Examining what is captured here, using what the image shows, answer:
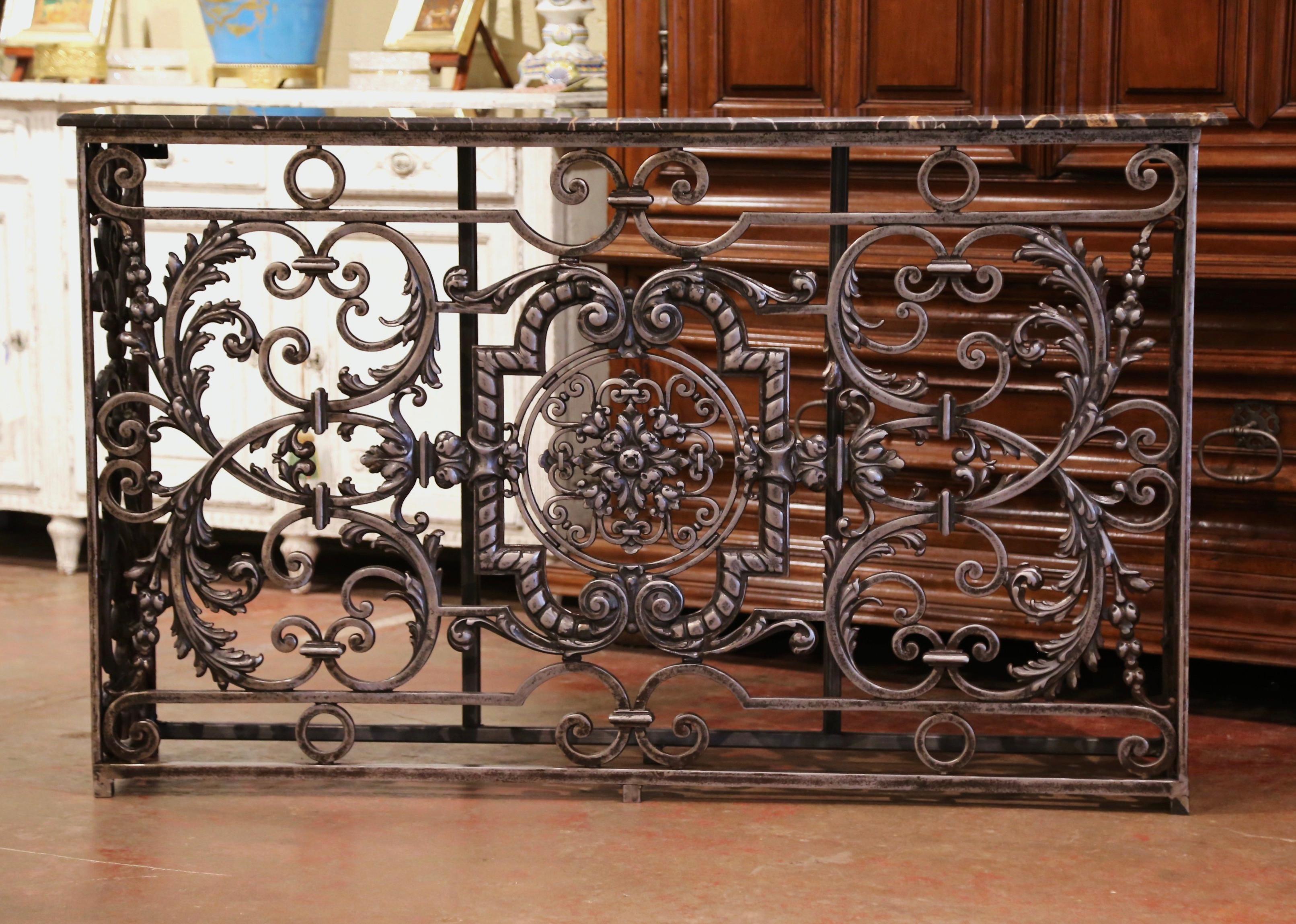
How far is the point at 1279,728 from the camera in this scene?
2.61 metres

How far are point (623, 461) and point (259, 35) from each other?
1923mm

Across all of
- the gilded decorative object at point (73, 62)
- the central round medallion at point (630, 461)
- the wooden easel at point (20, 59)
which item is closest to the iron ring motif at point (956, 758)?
the central round medallion at point (630, 461)

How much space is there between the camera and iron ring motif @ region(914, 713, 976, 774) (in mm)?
2191

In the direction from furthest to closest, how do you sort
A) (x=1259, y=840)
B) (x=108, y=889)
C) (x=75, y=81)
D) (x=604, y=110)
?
(x=75, y=81), (x=604, y=110), (x=1259, y=840), (x=108, y=889)

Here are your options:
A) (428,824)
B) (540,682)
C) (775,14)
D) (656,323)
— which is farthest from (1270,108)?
(428,824)

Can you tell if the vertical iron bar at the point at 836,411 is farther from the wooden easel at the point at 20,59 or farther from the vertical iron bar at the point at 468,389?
the wooden easel at the point at 20,59

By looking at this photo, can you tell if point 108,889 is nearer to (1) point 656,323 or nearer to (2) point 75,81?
(1) point 656,323

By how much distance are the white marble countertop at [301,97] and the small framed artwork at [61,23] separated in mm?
323

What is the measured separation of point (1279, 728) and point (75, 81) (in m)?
2.97

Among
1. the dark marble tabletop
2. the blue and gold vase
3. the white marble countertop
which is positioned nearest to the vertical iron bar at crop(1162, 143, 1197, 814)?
the dark marble tabletop

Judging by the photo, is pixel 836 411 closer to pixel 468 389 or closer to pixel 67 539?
pixel 468 389

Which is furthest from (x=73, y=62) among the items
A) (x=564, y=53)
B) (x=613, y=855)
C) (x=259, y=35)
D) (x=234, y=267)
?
(x=613, y=855)

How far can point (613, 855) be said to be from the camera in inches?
80.4

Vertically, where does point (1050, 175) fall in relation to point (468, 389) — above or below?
above
